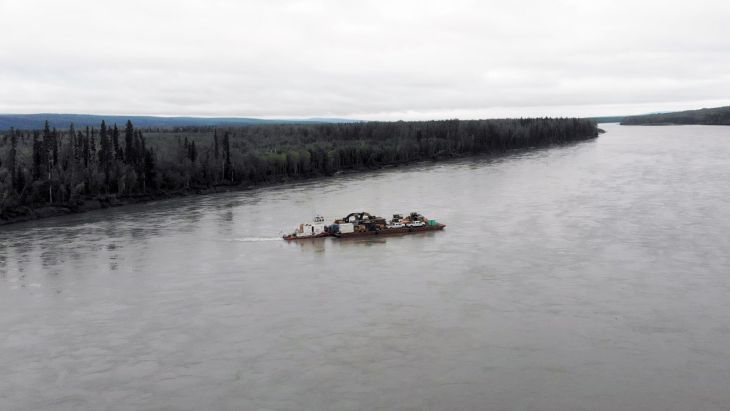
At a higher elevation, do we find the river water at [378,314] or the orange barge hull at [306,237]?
the orange barge hull at [306,237]


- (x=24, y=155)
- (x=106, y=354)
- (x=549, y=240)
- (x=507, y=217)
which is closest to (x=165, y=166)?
(x=24, y=155)

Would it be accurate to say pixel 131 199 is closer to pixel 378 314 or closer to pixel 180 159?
pixel 180 159

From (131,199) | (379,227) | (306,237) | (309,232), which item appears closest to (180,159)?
(131,199)

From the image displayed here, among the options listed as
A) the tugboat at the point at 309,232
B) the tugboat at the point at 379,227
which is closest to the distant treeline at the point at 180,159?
the tugboat at the point at 309,232

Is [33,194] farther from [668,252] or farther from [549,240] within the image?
[668,252]

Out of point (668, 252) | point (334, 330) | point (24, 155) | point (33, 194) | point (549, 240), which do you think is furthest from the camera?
point (24, 155)

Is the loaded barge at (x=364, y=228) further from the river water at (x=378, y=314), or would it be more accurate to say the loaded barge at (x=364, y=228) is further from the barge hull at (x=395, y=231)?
the river water at (x=378, y=314)

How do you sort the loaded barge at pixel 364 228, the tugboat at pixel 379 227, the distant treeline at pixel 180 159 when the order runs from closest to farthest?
the loaded barge at pixel 364 228 < the tugboat at pixel 379 227 < the distant treeline at pixel 180 159
